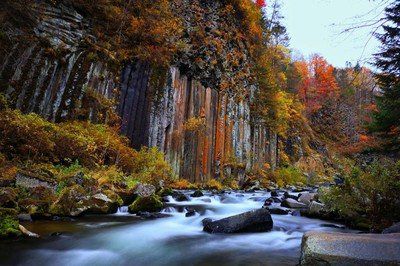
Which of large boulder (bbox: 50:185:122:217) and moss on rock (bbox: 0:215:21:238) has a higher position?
large boulder (bbox: 50:185:122:217)

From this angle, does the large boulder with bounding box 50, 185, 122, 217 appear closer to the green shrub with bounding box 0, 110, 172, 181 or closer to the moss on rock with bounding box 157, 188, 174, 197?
the green shrub with bounding box 0, 110, 172, 181

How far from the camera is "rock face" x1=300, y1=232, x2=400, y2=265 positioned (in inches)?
132

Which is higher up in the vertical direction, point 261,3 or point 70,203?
point 261,3

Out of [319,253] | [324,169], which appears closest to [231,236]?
[319,253]

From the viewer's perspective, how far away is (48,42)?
13.0 metres

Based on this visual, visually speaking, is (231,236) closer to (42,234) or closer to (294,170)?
(42,234)

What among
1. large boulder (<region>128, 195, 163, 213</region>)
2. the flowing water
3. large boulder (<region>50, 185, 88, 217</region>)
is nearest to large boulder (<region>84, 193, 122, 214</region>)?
large boulder (<region>50, 185, 88, 217</region>)

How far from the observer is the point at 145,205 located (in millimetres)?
8539

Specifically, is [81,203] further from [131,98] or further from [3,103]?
[131,98]

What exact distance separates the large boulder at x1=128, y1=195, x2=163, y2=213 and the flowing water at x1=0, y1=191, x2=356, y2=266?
0.33m

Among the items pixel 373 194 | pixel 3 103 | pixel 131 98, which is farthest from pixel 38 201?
pixel 131 98

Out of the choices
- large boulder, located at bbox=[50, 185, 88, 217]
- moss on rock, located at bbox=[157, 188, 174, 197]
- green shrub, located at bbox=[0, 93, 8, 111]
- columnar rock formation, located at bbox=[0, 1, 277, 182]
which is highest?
columnar rock formation, located at bbox=[0, 1, 277, 182]

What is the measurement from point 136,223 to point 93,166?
15.9 ft

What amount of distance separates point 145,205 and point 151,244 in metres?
2.72
